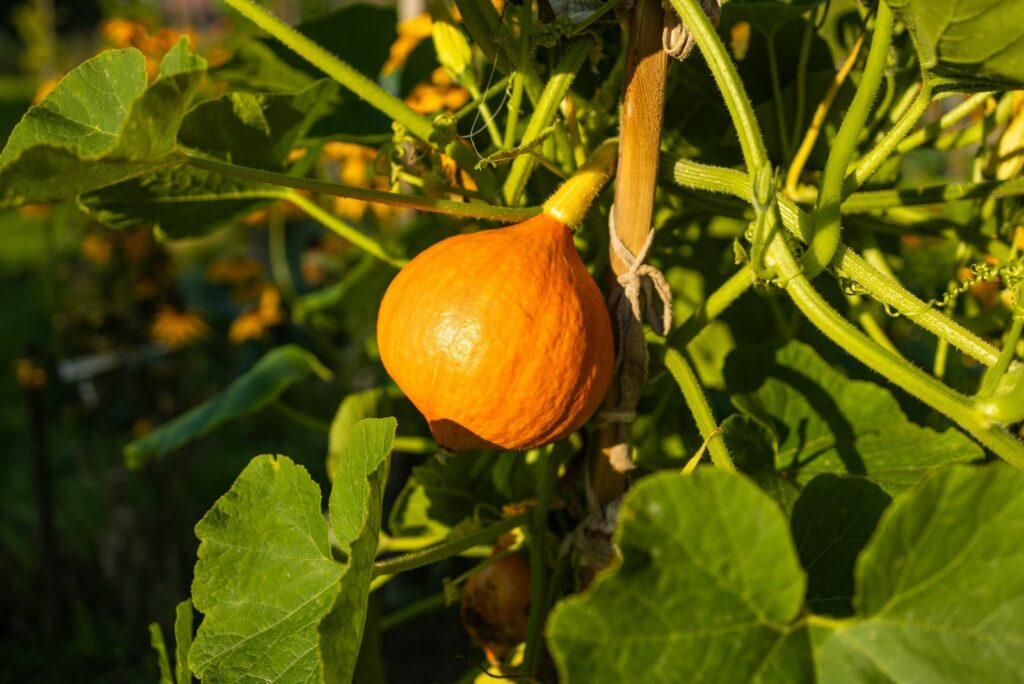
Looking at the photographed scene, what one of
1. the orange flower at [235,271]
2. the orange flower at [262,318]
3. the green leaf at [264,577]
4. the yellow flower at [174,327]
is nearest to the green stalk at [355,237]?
the green leaf at [264,577]

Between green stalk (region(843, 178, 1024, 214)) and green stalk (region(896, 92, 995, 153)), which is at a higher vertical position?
green stalk (region(896, 92, 995, 153))

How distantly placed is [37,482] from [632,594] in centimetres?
212

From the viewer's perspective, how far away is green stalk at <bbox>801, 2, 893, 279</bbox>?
65cm

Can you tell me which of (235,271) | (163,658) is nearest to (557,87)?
(163,658)

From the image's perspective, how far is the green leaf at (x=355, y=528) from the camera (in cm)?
63

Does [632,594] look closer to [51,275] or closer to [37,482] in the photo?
[37,482]

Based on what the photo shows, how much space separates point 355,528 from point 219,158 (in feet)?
1.51

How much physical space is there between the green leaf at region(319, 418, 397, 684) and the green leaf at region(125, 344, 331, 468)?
0.68 meters

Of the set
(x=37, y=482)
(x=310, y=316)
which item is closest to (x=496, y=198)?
(x=310, y=316)

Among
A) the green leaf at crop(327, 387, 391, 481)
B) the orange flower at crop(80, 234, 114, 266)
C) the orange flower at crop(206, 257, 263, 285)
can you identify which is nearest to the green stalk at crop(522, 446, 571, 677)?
the green leaf at crop(327, 387, 391, 481)

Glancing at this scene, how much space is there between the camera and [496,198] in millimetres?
882

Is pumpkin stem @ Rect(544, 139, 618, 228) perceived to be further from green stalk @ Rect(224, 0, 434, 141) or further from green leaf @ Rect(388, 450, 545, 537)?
green leaf @ Rect(388, 450, 545, 537)

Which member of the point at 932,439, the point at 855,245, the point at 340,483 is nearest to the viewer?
the point at 340,483

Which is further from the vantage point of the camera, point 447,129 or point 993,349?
point 447,129
